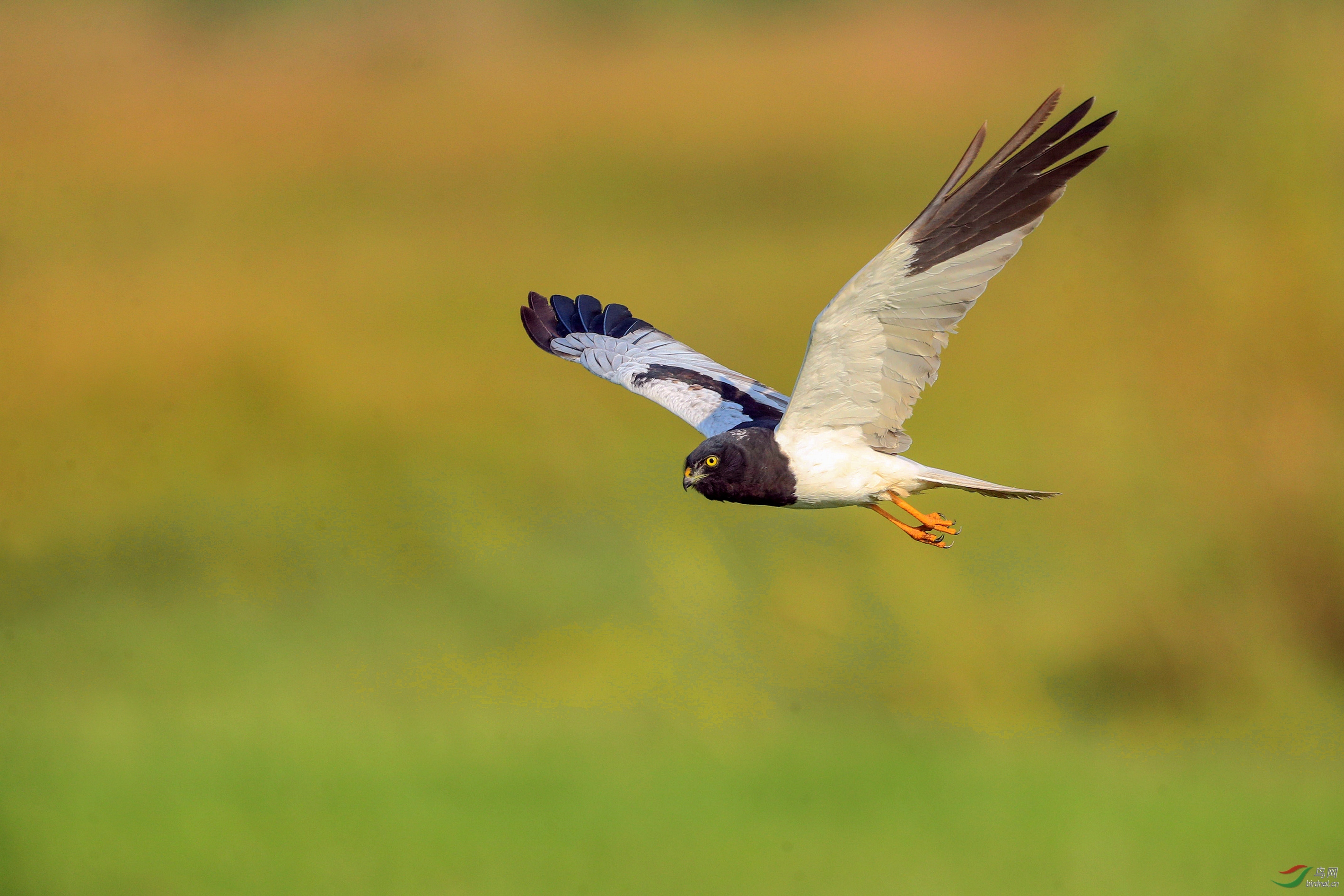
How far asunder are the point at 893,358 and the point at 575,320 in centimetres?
500

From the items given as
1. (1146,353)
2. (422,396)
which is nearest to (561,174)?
(422,396)

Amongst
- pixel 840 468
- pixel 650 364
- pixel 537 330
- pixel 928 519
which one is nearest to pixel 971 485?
pixel 928 519

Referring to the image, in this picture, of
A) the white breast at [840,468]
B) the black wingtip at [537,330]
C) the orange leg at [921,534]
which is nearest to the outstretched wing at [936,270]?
the white breast at [840,468]

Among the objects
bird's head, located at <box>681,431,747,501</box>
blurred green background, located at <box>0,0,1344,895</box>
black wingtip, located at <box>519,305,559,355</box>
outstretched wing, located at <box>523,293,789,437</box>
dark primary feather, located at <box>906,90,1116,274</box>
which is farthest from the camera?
blurred green background, located at <box>0,0,1344,895</box>

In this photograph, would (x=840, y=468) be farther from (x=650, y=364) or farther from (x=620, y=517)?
(x=620, y=517)

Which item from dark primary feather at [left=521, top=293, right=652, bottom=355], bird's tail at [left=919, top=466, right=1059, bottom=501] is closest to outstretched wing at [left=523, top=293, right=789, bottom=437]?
dark primary feather at [left=521, top=293, right=652, bottom=355]

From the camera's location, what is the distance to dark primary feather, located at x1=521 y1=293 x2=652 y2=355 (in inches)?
535

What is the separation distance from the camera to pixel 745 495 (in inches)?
375

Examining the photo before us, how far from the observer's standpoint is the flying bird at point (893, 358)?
339 inches

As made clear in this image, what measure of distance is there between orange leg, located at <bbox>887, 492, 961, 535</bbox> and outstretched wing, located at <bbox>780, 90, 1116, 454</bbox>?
736mm

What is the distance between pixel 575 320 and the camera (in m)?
13.8

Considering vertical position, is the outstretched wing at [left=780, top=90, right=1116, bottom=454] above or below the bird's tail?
above

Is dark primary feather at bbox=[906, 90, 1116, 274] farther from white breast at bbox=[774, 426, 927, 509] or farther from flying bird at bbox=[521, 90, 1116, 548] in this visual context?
white breast at bbox=[774, 426, 927, 509]

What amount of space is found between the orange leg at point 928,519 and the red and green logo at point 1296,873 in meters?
28.9
